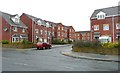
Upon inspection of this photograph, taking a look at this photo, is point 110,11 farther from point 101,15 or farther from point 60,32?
point 60,32

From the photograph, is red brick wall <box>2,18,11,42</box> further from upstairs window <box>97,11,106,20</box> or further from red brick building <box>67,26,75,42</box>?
red brick building <box>67,26,75,42</box>

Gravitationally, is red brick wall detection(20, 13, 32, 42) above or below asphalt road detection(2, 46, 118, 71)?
above

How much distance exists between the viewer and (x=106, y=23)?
162 feet

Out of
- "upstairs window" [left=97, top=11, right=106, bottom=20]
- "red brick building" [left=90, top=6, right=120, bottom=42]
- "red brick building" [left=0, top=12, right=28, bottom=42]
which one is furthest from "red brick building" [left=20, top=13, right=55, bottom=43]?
"upstairs window" [left=97, top=11, right=106, bottom=20]

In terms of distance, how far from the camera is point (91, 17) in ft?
173

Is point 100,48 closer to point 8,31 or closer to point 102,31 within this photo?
point 102,31

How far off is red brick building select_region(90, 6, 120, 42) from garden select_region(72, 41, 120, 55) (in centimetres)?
1829

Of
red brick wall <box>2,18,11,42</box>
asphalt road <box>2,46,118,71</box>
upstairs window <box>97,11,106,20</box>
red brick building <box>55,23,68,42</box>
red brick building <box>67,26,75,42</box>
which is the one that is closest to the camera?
asphalt road <box>2,46,118,71</box>

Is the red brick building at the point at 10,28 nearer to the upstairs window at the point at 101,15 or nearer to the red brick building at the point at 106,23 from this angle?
the red brick building at the point at 106,23

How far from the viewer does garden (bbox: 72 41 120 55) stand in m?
24.9

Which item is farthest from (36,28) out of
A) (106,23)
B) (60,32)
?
(106,23)

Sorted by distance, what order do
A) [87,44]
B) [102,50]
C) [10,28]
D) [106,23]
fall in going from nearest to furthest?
[102,50] → [87,44] → [106,23] → [10,28]

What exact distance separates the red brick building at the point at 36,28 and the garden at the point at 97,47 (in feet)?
118

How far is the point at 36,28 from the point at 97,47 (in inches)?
1654
